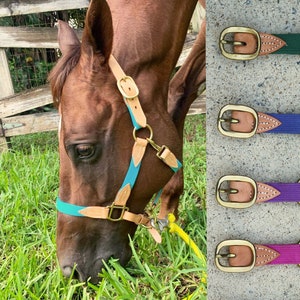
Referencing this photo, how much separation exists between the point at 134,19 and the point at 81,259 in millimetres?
1051

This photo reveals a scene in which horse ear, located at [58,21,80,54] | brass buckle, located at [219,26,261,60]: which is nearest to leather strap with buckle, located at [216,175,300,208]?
brass buckle, located at [219,26,261,60]

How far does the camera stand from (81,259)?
2.01 meters

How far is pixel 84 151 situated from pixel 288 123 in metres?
0.85

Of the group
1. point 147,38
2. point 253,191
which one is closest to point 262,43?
point 253,191

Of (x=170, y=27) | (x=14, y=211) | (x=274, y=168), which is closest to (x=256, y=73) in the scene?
(x=274, y=168)

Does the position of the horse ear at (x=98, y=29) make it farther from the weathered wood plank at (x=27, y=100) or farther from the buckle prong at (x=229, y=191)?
the weathered wood plank at (x=27, y=100)

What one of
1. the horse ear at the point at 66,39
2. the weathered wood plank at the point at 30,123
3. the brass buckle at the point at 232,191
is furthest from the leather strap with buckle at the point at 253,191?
the weathered wood plank at the point at 30,123

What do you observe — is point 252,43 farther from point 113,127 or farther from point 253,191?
point 113,127

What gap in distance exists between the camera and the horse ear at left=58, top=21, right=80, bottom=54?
209 centimetres

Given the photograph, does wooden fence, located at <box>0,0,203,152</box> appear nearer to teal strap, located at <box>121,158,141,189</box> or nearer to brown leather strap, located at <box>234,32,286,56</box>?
teal strap, located at <box>121,158,141,189</box>

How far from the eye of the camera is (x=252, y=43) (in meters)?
1.27

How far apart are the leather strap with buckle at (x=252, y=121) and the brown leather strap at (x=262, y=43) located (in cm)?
16

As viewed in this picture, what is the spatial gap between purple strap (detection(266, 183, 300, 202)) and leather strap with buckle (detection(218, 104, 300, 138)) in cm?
16

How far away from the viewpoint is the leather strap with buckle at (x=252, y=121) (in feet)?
4.32
